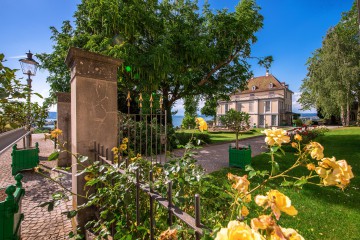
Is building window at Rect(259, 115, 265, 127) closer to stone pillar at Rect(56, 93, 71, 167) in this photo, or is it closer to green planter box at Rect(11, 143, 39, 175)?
stone pillar at Rect(56, 93, 71, 167)

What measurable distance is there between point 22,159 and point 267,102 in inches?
1709

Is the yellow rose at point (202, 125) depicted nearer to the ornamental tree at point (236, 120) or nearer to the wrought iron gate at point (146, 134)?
the wrought iron gate at point (146, 134)

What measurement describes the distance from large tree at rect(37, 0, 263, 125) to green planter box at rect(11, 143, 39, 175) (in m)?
4.31

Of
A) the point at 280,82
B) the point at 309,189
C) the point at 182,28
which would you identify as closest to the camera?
the point at 309,189

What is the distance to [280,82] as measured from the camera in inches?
1742

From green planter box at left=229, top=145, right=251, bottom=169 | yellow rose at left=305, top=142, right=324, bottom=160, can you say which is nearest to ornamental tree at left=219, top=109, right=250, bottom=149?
green planter box at left=229, top=145, right=251, bottom=169

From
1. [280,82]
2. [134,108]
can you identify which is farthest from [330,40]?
[134,108]

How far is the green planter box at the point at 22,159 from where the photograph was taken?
5383 mm

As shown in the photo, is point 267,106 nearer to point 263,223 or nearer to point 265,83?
point 265,83

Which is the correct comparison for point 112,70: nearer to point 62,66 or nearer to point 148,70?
point 148,70

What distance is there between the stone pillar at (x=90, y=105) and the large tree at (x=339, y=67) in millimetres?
27502

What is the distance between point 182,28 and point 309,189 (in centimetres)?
976

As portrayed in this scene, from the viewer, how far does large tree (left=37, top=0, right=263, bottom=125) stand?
791cm

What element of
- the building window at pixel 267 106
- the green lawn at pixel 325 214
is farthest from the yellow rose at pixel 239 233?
the building window at pixel 267 106
